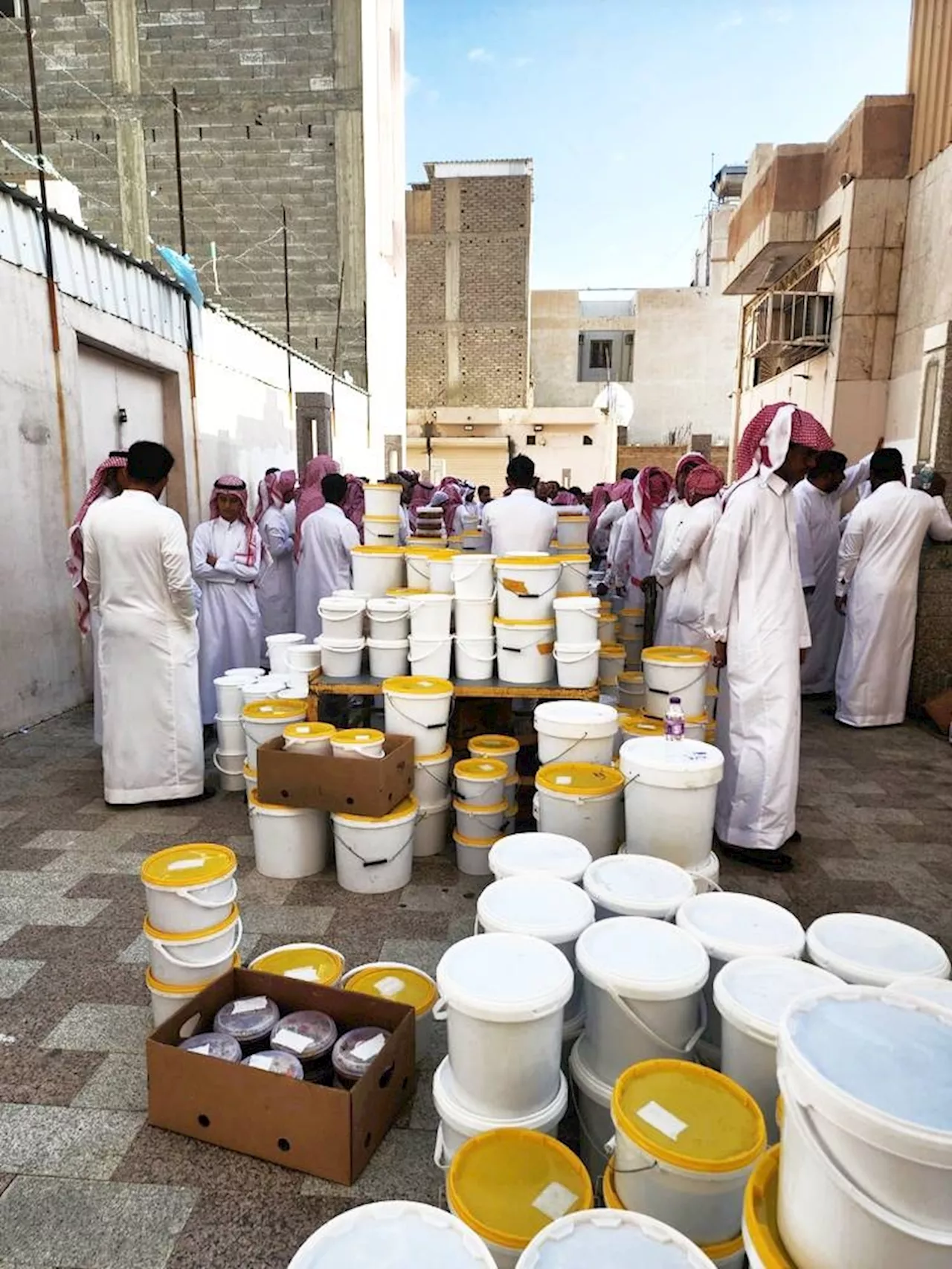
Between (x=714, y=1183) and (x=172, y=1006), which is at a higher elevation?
(x=714, y=1183)

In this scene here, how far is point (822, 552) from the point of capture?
22.3 ft

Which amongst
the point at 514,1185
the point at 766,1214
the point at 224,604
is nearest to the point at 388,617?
the point at 224,604

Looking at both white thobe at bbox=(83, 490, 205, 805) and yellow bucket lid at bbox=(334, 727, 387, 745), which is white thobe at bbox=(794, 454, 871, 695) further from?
white thobe at bbox=(83, 490, 205, 805)

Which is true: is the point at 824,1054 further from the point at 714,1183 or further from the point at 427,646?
the point at 427,646

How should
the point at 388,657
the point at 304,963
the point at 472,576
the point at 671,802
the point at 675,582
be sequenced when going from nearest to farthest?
the point at 304,963 → the point at 671,802 → the point at 472,576 → the point at 388,657 → the point at 675,582

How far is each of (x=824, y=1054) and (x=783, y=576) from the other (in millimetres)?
2614

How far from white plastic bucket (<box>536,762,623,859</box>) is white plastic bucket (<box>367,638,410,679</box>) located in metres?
1.16

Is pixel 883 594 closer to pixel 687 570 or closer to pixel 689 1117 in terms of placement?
Result: pixel 687 570

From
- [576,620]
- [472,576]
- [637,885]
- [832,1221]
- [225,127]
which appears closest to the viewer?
[832,1221]

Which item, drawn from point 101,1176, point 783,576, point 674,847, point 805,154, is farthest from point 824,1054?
point 805,154

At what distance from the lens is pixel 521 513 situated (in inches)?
213

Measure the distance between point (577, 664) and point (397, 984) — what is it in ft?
5.60

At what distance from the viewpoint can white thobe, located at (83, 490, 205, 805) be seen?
12.7ft

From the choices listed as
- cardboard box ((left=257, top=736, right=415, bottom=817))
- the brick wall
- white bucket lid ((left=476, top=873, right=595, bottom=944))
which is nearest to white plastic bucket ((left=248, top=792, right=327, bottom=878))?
cardboard box ((left=257, top=736, right=415, bottom=817))
